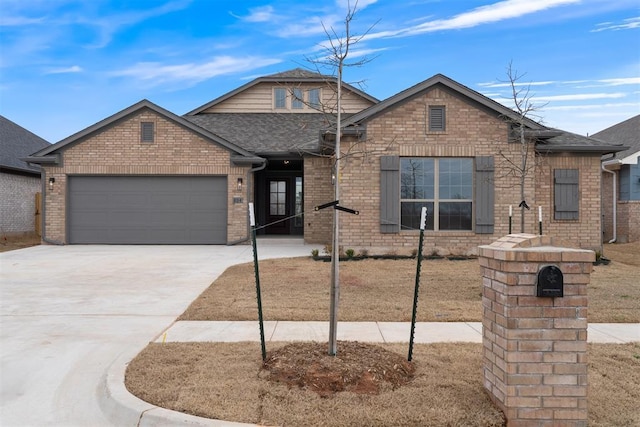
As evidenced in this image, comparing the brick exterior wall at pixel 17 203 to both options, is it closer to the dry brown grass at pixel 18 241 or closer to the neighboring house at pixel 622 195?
the dry brown grass at pixel 18 241

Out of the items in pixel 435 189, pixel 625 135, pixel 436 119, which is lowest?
pixel 435 189

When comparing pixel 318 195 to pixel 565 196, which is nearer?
pixel 565 196

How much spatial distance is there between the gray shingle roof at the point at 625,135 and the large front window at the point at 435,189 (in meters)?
10.7

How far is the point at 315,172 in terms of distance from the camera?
17250 millimetres

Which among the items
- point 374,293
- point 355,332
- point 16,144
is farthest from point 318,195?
point 16,144

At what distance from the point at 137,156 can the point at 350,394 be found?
1531 centimetres

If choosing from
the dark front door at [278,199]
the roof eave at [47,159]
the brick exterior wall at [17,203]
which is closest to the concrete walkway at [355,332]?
the roof eave at [47,159]

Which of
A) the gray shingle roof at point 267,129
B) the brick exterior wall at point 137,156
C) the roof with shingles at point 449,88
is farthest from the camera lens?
the gray shingle roof at point 267,129

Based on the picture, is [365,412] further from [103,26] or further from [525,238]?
[103,26]

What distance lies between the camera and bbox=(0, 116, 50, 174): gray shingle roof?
815 inches

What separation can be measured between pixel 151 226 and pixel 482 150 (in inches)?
467

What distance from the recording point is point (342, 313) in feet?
22.2

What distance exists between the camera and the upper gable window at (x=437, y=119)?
43.6ft

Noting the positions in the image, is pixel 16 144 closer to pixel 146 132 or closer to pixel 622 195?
pixel 146 132
